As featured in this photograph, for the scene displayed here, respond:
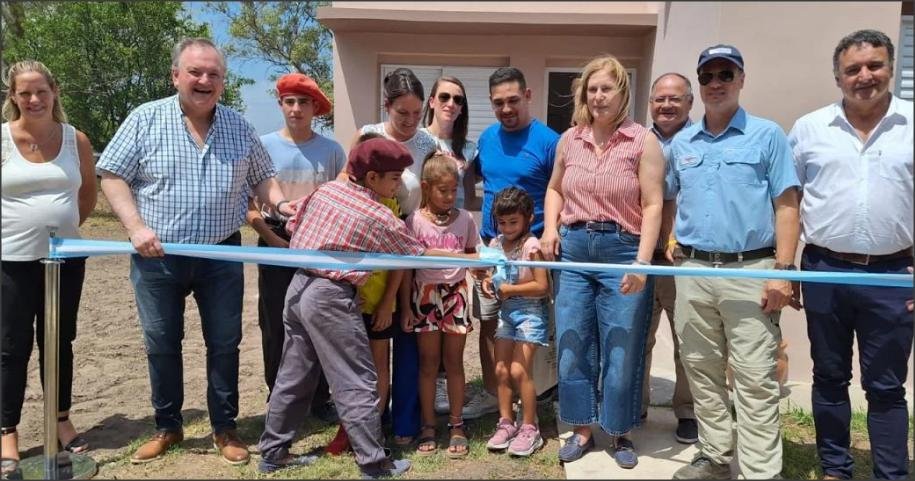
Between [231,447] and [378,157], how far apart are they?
1816 mm

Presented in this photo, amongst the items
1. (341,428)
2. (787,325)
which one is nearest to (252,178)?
(341,428)

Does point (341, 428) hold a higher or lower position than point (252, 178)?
lower

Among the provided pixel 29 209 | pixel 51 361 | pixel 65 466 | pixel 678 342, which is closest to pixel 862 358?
pixel 678 342

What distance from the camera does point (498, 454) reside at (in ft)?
11.8

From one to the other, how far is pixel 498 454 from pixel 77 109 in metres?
3.94

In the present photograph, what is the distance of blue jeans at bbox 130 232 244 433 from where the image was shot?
3289mm

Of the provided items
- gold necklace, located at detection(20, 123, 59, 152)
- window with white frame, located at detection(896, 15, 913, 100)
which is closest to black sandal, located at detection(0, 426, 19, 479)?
gold necklace, located at detection(20, 123, 59, 152)

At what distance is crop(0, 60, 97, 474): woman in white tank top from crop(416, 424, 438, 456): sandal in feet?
6.86

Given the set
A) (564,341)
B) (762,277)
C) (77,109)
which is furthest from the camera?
(77,109)

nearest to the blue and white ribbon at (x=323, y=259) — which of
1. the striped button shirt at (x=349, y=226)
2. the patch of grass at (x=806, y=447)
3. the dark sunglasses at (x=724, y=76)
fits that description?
the striped button shirt at (x=349, y=226)

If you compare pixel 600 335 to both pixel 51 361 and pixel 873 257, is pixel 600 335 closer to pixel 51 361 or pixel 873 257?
pixel 873 257

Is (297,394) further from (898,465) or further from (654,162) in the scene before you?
(898,465)

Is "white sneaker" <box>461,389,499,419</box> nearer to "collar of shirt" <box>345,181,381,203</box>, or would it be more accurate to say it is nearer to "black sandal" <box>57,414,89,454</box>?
"collar of shirt" <box>345,181,381,203</box>

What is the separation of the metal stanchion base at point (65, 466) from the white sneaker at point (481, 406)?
2.13 metres
